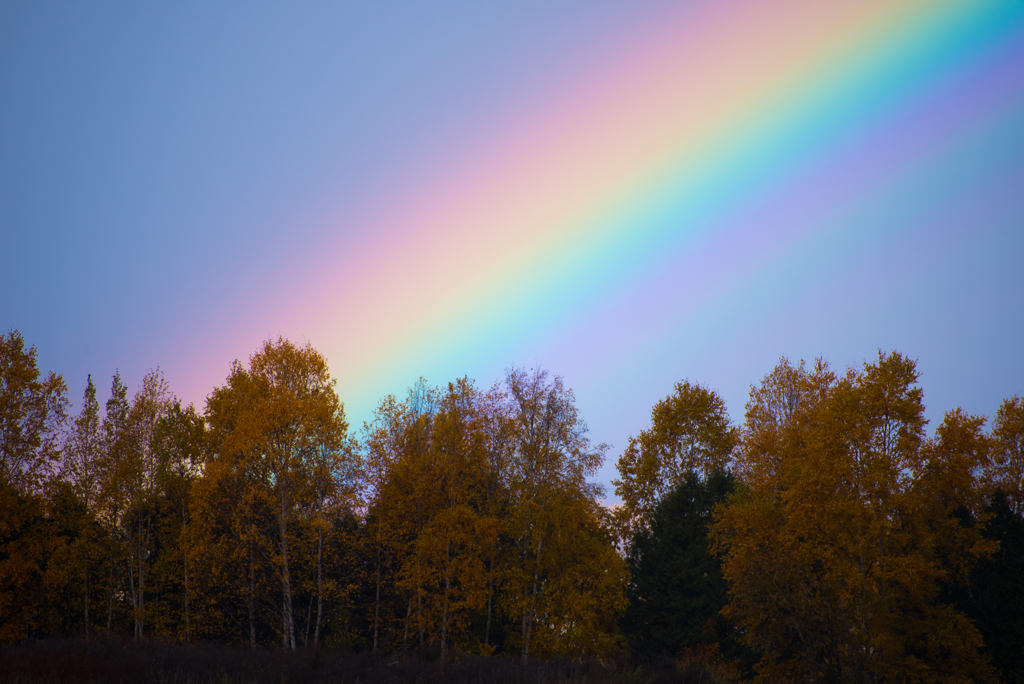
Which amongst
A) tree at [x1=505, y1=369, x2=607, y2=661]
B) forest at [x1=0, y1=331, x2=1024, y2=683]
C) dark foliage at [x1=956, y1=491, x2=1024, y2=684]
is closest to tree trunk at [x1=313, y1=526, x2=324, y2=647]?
forest at [x1=0, y1=331, x2=1024, y2=683]

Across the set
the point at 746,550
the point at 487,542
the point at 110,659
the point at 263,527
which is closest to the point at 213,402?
the point at 263,527

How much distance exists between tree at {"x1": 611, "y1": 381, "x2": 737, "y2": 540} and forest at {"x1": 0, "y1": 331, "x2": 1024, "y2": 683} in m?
4.26

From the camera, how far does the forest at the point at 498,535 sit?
28047mm

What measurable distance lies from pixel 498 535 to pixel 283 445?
12.7 m

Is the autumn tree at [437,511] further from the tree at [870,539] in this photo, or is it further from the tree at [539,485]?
the tree at [870,539]

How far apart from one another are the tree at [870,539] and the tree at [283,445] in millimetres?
21268

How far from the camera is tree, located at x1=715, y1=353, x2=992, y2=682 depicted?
26.2 m

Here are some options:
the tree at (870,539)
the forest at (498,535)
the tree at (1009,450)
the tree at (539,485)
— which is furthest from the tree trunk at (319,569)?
the tree at (1009,450)

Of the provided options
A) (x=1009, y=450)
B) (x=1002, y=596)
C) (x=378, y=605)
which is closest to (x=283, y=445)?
(x=378, y=605)

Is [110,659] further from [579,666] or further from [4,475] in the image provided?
[4,475]

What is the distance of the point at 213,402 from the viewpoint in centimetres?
4050

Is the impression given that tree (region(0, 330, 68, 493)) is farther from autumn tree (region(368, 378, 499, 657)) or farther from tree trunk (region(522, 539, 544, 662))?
tree trunk (region(522, 539, 544, 662))

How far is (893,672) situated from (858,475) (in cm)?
847

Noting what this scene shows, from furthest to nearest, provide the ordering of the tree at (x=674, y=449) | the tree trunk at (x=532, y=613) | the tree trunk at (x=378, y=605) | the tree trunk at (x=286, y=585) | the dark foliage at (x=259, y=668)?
1. the tree at (x=674, y=449)
2. the tree trunk at (x=378, y=605)
3. the tree trunk at (x=532, y=613)
4. the tree trunk at (x=286, y=585)
5. the dark foliage at (x=259, y=668)
